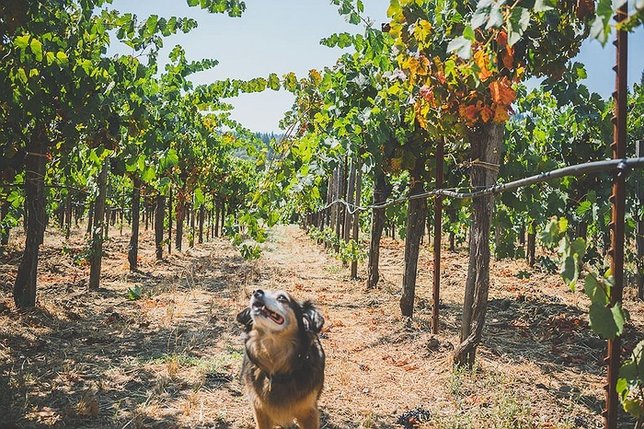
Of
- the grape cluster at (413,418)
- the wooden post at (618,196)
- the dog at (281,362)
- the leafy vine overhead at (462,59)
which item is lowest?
the grape cluster at (413,418)

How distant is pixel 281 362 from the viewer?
13.0 ft

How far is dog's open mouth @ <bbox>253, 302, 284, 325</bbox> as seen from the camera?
3.81 meters

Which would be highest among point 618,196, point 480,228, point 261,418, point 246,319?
point 618,196

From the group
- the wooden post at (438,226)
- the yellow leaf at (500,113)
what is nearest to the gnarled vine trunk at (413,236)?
the wooden post at (438,226)

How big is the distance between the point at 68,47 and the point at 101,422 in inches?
179

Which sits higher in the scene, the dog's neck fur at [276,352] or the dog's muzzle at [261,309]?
the dog's muzzle at [261,309]

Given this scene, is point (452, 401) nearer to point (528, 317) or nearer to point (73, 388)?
point (73, 388)

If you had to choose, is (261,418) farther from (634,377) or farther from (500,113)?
(500,113)

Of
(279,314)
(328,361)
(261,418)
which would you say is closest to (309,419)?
(261,418)

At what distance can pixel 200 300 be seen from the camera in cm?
1045

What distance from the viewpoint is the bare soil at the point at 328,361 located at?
15.1 ft

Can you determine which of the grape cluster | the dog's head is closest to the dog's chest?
the dog's head

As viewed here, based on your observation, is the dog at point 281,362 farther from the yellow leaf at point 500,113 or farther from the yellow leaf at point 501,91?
the yellow leaf at point 500,113

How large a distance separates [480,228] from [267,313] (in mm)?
2934
